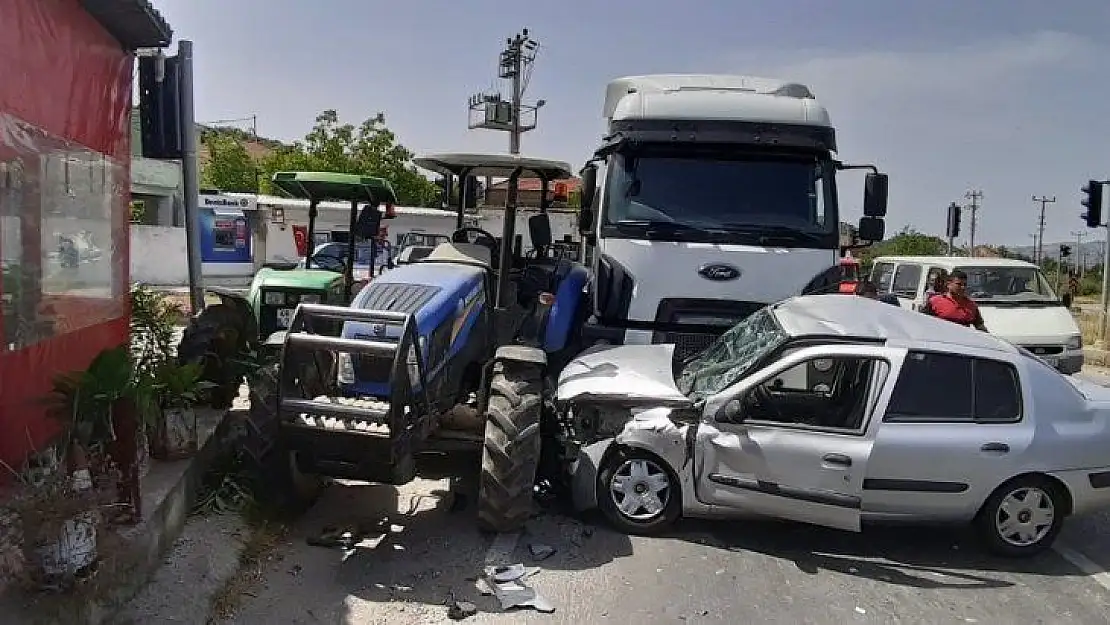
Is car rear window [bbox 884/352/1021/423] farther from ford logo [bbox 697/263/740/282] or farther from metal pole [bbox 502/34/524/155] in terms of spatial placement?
metal pole [bbox 502/34/524/155]

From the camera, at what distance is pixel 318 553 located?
18.9 ft

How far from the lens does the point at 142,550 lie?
4.75 m

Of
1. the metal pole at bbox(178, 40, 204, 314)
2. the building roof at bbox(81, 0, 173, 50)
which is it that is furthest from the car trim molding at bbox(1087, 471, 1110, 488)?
the building roof at bbox(81, 0, 173, 50)

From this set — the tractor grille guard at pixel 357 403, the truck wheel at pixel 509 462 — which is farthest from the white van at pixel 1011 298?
the tractor grille guard at pixel 357 403

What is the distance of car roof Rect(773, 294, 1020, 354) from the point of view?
614 cm

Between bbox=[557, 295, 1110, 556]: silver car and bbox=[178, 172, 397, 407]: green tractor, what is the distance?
3.23 m

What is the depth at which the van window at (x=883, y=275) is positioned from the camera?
1520cm

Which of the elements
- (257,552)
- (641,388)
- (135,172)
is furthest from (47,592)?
(135,172)

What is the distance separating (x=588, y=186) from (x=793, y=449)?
3.74m

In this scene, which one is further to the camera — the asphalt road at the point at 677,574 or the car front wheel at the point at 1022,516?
the car front wheel at the point at 1022,516

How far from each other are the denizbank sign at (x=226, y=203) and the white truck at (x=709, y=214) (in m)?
24.0

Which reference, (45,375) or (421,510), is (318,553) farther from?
(45,375)

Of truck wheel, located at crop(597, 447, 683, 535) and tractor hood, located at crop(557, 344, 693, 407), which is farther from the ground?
tractor hood, located at crop(557, 344, 693, 407)

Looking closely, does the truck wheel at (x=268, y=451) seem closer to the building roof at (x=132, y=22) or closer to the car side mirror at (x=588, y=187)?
the building roof at (x=132, y=22)
